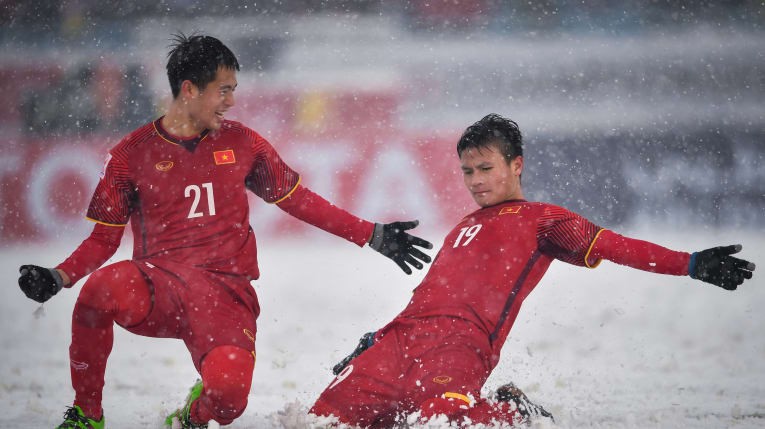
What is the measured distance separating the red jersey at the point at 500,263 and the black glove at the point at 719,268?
14.7 inches

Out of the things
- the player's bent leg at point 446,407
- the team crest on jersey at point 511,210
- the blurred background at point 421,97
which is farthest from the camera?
the blurred background at point 421,97

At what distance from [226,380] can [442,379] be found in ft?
2.38

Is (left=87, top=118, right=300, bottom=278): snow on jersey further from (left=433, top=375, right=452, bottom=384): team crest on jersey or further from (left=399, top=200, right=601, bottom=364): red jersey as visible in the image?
(left=433, top=375, right=452, bottom=384): team crest on jersey

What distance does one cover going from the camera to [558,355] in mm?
4980

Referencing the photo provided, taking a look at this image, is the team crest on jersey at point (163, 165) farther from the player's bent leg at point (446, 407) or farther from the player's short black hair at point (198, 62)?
the player's bent leg at point (446, 407)

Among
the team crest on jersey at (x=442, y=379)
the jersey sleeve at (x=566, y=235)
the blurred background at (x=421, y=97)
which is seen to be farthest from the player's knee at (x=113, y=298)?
the blurred background at (x=421, y=97)

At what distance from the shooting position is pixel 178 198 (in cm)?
323

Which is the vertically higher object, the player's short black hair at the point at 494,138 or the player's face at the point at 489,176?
the player's short black hair at the point at 494,138

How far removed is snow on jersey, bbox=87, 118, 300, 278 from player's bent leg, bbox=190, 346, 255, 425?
1.10 ft

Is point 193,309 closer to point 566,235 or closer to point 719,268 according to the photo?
point 566,235

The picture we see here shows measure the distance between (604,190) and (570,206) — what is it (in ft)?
1.02

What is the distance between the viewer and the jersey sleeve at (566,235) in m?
3.16

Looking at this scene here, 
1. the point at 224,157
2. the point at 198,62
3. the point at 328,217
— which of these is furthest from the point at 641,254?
the point at 198,62

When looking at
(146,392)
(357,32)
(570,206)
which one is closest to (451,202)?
(570,206)
